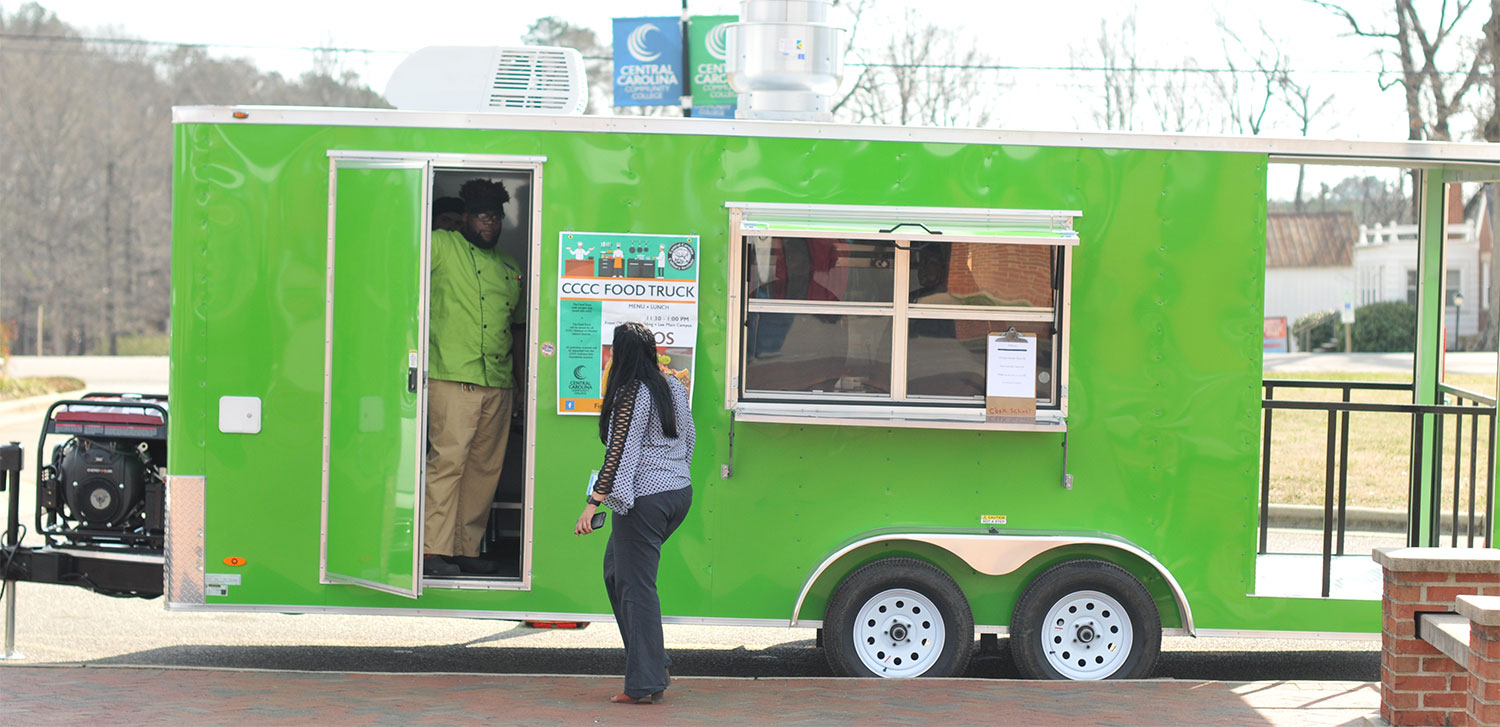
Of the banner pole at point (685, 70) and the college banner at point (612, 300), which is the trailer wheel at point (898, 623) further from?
the banner pole at point (685, 70)

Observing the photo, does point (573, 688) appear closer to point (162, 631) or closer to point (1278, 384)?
point (162, 631)

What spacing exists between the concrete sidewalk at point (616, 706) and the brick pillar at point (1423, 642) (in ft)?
1.10

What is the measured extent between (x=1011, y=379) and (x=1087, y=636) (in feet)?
4.10

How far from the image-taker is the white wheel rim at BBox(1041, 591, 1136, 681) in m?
5.80

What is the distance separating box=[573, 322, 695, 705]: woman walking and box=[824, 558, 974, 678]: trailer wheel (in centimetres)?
91

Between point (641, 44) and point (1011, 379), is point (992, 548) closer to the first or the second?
point (1011, 379)

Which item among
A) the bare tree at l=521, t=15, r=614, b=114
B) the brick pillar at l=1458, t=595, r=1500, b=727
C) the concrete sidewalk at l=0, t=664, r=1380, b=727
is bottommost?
the concrete sidewalk at l=0, t=664, r=1380, b=727

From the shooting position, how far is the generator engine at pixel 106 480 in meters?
6.36

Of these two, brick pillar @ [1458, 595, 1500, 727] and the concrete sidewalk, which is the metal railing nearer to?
the concrete sidewalk

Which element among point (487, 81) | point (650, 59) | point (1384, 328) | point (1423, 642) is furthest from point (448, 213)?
point (1384, 328)

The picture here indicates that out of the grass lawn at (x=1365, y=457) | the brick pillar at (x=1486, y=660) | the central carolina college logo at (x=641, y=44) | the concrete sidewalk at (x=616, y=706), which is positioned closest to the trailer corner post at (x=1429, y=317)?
the concrete sidewalk at (x=616, y=706)

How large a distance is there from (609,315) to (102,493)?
2816 millimetres

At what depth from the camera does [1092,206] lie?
5.80 m

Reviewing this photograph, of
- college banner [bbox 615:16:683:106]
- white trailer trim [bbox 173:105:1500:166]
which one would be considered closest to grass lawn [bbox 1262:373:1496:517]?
white trailer trim [bbox 173:105:1500:166]
